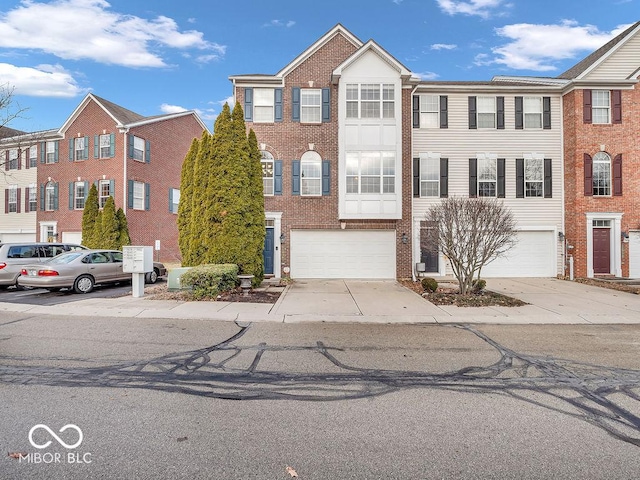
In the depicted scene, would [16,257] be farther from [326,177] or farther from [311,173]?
[326,177]

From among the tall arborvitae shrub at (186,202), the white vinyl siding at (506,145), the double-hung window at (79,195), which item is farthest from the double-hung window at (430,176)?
the double-hung window at (79,195)

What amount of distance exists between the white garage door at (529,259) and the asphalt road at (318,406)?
1061cm

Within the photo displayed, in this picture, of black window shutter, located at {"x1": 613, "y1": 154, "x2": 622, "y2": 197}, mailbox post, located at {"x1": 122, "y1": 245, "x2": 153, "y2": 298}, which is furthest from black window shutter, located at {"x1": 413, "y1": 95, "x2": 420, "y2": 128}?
mailbox post, located at {"x1": 122, "y1": 245, "x2": 153, "y2": 298}

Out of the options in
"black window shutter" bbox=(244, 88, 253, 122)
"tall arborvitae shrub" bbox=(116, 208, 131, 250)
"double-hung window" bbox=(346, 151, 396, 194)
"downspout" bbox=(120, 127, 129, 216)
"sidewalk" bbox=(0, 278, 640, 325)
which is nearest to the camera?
"sidewalk" bbox=(0, 278, 640, 325)

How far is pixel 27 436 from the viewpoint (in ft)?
10.8

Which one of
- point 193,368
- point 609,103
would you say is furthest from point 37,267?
point 609,103

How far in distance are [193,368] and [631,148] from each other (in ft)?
66.6

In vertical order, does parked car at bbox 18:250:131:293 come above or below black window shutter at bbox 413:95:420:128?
below

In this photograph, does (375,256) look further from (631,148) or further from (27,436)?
(27,436)

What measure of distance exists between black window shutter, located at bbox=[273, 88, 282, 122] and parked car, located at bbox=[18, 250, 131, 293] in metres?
8.72

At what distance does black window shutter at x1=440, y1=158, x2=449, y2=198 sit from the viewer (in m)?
16.9

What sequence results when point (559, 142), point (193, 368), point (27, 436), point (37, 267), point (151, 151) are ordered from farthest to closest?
point (151, 151) → point (559, 142) → point (37, 267) → point (193, 368) → point (27, 436)

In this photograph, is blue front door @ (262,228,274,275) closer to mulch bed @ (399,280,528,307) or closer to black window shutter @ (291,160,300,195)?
black window shutter @ (291,160,300,195)

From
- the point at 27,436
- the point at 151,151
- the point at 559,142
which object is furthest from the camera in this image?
the point at 151,151
